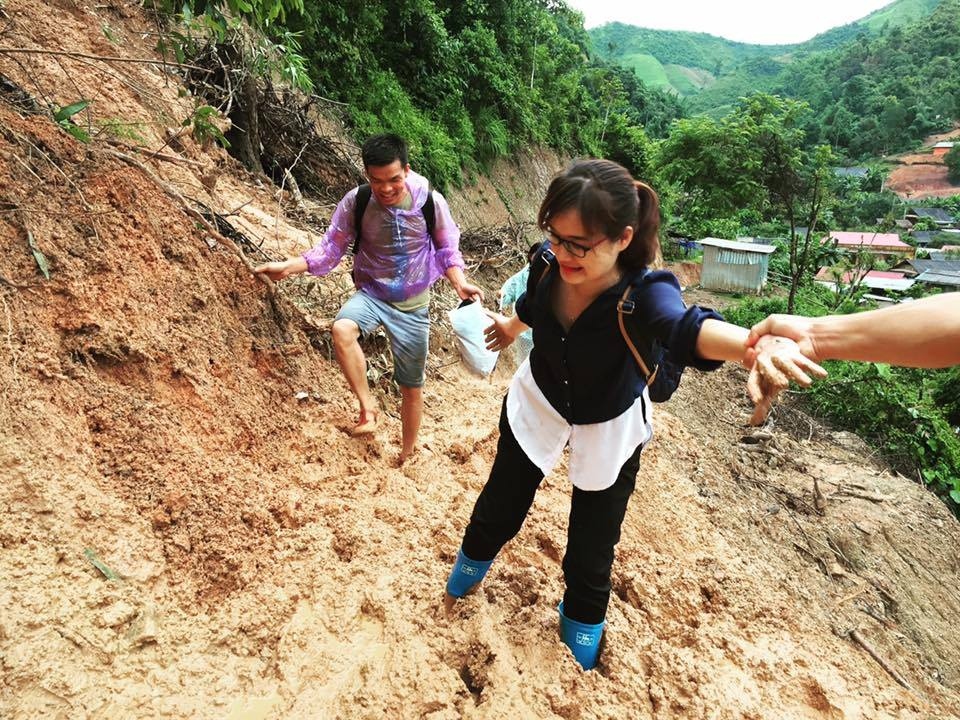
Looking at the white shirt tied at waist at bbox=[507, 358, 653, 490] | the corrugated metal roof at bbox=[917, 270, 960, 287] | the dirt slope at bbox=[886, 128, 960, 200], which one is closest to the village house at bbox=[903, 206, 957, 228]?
the dirt slope at bbox=[886, 128, 960, 200]

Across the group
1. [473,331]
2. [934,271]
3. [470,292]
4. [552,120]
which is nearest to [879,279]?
[934,271]

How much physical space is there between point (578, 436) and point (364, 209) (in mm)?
1670

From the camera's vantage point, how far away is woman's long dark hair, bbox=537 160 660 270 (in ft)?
4.87

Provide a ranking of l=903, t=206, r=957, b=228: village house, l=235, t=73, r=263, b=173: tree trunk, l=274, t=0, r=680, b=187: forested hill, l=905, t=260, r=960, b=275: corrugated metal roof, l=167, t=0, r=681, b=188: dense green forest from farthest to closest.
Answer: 1. l=903, t=206, r=957, b=228: village house
2. l=905, t=260, r=960, b=275: corrugated metal roof
3. l=274, t=0, r=680, b=187: forested hill
4. l=167, t=0, r=681, b=188: dense green forest
5. l=235, t=73, r=263, b=173: tree trunk

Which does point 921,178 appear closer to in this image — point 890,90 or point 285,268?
point 890,90

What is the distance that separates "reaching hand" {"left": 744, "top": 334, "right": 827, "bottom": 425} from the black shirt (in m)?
0.25

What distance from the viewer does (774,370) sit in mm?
1104

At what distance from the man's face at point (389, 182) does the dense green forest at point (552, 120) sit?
0.83 meters

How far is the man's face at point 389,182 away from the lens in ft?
8.62

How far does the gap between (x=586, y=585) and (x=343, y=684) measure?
0.84m

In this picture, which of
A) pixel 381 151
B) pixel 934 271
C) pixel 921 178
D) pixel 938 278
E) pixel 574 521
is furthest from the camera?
pixel 921 178

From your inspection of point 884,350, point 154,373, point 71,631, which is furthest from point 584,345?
point 154,373

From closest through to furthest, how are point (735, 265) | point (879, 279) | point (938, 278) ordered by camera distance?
point (735, 265)
point (938, 278)
point (879, 279)

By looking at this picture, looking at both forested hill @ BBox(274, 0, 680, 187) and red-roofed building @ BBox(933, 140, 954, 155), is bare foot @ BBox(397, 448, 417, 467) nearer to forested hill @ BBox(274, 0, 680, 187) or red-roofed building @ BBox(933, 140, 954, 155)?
forested hill @ BBox(274, 0, 680, 187)
